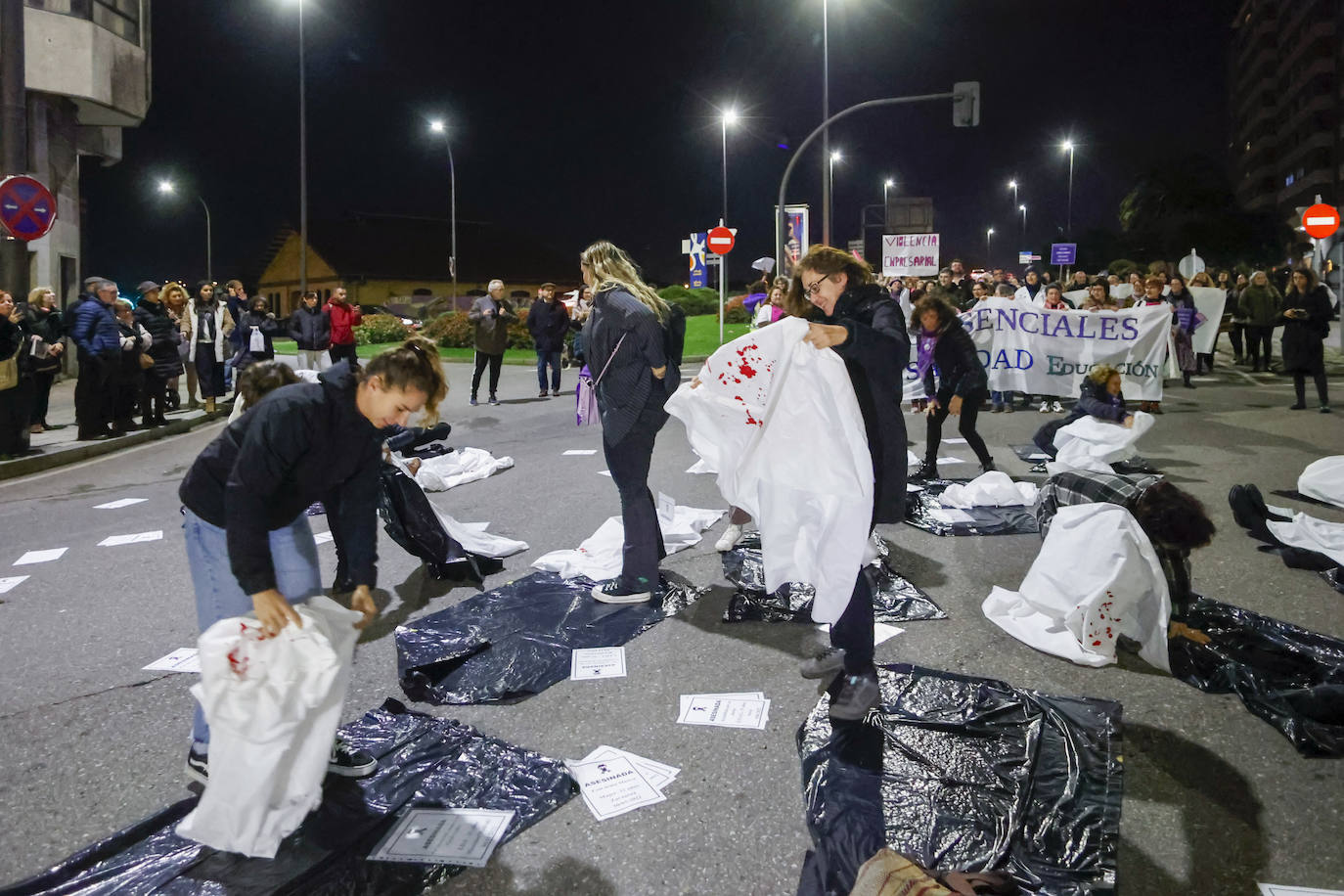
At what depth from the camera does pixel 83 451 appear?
36.0 ft

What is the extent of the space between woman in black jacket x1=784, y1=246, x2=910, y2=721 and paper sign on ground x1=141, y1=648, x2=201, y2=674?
2.99 metres

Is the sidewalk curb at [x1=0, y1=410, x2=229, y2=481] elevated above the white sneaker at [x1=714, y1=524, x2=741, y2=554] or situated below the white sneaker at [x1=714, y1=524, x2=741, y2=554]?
above

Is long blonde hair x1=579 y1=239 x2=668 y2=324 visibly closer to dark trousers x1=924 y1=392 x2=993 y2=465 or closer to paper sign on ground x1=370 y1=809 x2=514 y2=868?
paper sign on ground x1=370 y1=809 x2=514 y2=868

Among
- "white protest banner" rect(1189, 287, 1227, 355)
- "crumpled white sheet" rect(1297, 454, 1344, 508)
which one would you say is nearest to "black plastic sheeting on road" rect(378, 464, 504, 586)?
"crumpled white sheet" rect(1297, 454, 1344, 508)

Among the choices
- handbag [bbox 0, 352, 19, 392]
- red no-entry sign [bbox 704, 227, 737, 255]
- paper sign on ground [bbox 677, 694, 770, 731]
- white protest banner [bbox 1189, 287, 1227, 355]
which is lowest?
paper sign on ground [bbox 677, 694, 770, 731]

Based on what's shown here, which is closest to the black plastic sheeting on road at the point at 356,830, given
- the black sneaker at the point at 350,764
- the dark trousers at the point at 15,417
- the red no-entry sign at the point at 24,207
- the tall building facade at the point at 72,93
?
the black sneaker at the point at 350,764

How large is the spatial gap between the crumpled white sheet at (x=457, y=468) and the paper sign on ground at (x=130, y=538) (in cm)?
219

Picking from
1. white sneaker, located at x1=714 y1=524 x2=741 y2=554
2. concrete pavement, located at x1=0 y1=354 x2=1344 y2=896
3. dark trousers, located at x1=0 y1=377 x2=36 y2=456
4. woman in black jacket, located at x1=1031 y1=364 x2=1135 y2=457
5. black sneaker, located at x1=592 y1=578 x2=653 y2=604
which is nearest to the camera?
concrete pavement, located at x1=0 y1=354 x2=1344 y2=896

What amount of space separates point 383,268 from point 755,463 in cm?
6950

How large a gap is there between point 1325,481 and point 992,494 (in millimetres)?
2511

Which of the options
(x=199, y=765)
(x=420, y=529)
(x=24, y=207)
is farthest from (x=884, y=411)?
(x=24, y=207)

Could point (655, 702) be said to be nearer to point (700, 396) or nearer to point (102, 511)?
point (700, 396)

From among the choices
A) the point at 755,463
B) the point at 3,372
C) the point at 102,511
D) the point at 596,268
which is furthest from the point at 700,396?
the point at 3,372

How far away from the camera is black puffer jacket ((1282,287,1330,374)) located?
11609mm
